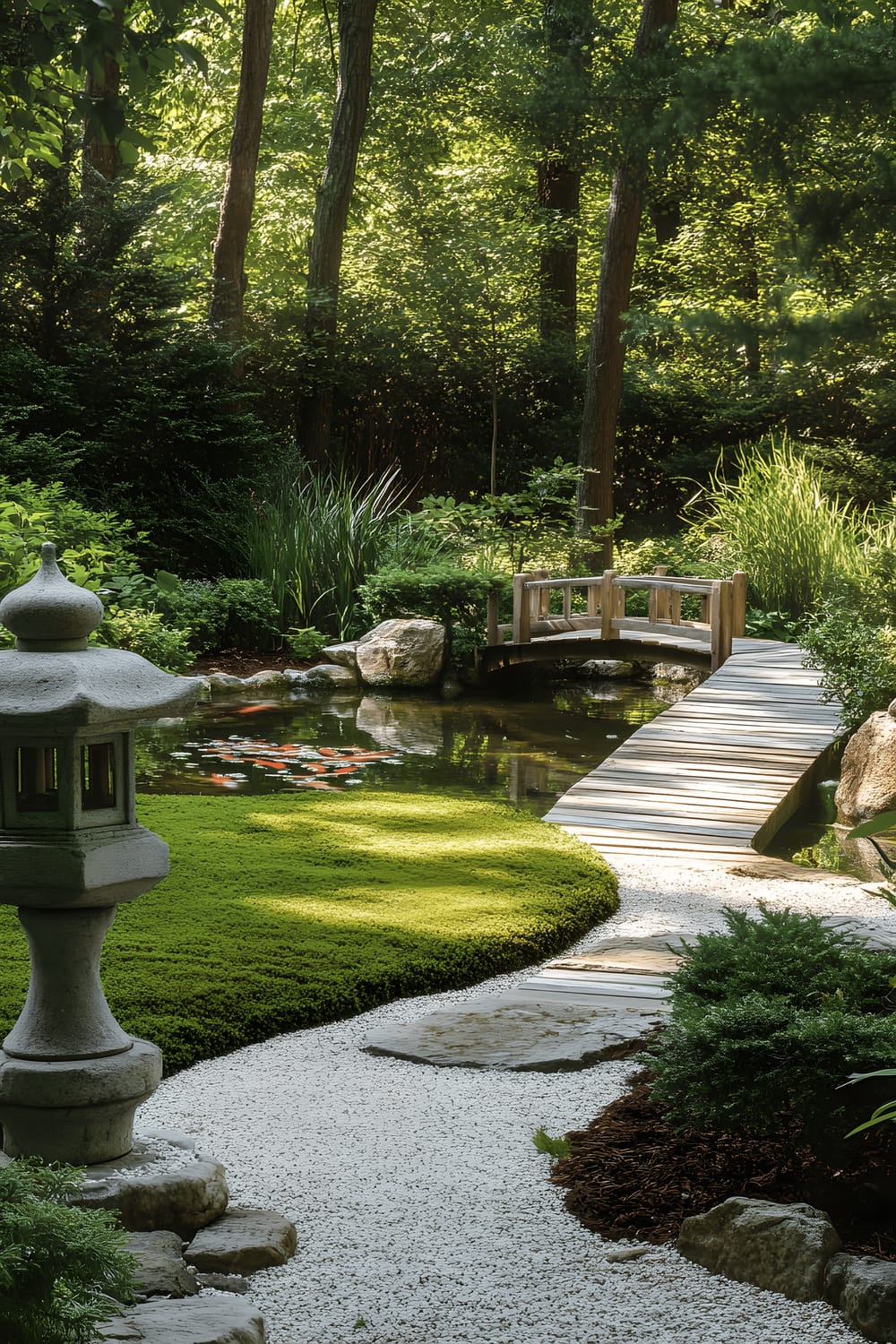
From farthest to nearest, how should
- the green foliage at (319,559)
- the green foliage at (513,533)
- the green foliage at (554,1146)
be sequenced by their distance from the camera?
the green foliage at (513,533) → the green foliage at (319,559) → the green foliage at (554,1146)

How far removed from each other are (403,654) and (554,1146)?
9.20m

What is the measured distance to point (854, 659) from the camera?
909 cm

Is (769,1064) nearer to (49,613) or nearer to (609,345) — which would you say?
(49,613)

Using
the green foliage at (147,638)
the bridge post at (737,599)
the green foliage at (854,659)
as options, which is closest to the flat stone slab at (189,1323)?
the green foliage at (854,659)

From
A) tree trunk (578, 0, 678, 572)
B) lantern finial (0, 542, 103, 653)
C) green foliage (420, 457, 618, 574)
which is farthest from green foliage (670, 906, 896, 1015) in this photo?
tree trunk (578, 0, 678, 572)

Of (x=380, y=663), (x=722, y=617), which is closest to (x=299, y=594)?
(x=380, y=663)

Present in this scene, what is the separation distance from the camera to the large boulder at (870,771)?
7.68 m

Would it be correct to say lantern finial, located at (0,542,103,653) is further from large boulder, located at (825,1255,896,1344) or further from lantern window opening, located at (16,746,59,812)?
large boulder, located at (825,1255,896,1344)

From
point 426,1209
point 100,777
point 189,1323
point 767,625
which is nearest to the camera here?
point 189,1323

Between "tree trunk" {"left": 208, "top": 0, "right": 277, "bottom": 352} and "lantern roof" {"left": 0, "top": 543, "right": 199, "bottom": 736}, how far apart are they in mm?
13910

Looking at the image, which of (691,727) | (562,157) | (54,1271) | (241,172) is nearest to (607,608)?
(691,727)

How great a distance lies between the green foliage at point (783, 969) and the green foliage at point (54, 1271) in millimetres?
1495

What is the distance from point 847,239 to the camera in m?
4.96

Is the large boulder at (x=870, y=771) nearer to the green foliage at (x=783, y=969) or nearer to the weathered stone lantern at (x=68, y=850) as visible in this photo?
the green foliage at (x=783, y=969)
